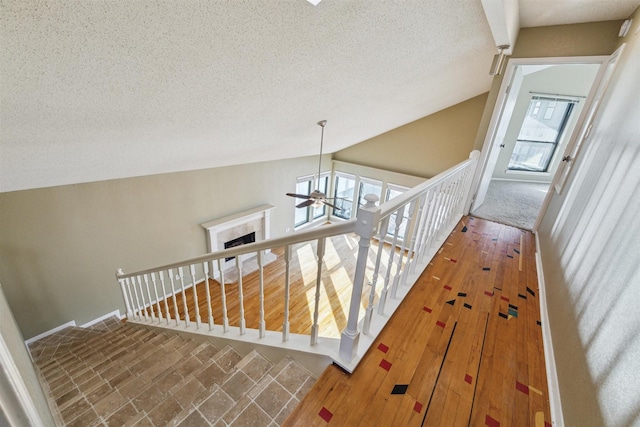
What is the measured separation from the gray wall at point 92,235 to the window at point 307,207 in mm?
2056

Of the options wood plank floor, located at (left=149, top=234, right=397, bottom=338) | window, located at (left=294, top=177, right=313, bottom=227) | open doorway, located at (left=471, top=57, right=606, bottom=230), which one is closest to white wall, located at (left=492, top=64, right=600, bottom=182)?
open doorway, located at (left=471, top=57, right=606, bottom=230)

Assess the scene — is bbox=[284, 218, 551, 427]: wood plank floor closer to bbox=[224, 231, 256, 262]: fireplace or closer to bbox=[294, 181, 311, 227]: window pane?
bbox=[224, 231, 256, 262]: fireplace

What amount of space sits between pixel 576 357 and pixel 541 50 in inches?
124

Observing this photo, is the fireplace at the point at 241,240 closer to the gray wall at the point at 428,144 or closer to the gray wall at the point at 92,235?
the gray wall at the point at 92,235

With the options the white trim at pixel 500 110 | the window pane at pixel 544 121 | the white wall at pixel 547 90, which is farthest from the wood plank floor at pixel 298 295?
the window pane at pixel 544 121

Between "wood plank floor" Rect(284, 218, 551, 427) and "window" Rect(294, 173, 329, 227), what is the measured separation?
522 cm

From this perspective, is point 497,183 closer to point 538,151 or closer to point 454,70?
point 538,151

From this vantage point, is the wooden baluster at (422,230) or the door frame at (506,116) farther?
the door frame at (506,116)

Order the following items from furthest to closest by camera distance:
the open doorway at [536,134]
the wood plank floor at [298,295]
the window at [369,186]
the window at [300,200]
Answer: the window at [369,186] → the window at [300,200] → the open doorway at [536,134] → the wood plank floor at [298,295]

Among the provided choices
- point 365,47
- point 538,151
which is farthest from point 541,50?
point 538,151

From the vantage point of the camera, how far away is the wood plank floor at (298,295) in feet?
14.6

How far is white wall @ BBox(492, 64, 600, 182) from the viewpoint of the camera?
18.1ft

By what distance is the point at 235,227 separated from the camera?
5641 millimetres

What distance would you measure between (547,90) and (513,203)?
10.6 ft
